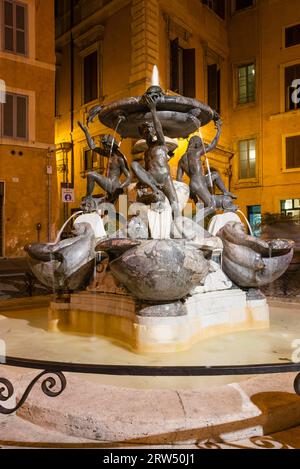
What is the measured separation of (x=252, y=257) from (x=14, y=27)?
15636mm

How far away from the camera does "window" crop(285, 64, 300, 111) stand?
2017 centimetres

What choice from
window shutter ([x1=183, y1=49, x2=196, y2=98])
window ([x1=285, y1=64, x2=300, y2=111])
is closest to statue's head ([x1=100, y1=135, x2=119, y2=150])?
window shutter ([x1=183, y1=49, x2=196, y2=98])

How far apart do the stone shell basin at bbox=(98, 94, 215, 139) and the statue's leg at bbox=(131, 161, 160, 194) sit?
71 centimetres

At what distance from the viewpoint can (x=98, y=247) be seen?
384cm

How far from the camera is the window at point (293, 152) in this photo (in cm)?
1989

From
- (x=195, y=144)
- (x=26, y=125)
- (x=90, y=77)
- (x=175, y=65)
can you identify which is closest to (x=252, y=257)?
(x=195, y=144)

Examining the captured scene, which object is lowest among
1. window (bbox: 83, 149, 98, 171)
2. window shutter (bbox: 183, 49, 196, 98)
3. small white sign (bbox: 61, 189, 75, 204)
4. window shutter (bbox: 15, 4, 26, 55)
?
small white sign (bbox: 61, 189, 75, 204)

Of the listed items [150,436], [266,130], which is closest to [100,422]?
[150,436]

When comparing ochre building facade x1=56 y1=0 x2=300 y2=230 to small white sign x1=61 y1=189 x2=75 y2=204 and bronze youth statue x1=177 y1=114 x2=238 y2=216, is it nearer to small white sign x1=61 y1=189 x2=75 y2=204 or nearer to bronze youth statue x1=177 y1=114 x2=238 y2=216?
small white sign x1=61 y1=189 x2=75 y2=204

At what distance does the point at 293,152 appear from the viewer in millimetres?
20016

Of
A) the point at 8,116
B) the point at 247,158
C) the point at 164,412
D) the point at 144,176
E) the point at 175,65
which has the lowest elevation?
the point at 164,412

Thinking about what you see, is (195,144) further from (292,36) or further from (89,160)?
(292,36)

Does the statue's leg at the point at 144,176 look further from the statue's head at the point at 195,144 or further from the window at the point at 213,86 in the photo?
the window at the point at 213,86

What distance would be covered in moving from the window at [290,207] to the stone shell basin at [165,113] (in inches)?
589
